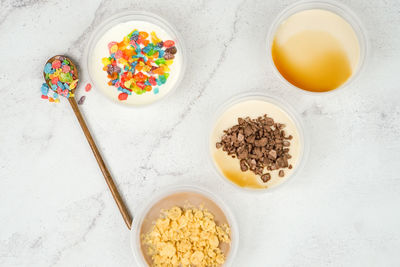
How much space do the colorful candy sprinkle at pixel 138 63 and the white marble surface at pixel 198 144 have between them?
9cm

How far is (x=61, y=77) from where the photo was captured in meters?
1.42

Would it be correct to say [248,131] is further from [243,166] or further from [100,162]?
[100,162]

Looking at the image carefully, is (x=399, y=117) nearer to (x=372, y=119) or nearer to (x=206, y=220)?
(x=372, y=119)

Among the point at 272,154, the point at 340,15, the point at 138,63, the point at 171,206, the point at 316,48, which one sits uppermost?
the point at 340,15

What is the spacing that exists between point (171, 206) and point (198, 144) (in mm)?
261

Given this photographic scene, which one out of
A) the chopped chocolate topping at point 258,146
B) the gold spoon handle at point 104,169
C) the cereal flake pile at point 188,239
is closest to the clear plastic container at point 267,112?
the chopped chocolate topping at point 258,146

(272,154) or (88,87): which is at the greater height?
(88,87)

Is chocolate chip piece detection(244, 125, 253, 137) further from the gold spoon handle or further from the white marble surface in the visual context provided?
the gold spoon handle

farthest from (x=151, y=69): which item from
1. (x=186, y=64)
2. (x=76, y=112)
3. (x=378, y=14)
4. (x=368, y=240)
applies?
(x=368, y=240)

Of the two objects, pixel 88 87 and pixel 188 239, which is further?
pixel 88 87

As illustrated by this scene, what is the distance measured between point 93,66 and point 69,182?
47 centimetres

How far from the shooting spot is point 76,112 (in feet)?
4.74

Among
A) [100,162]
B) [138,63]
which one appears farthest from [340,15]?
[100,162]

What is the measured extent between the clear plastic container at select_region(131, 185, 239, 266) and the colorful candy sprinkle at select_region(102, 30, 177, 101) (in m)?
0.39
